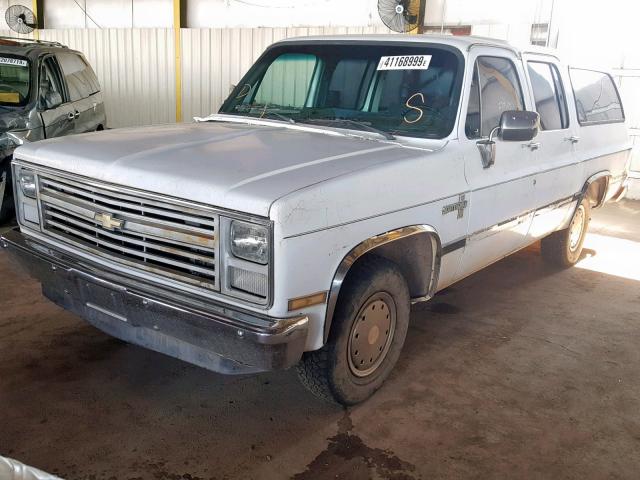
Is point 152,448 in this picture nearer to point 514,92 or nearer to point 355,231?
point 355,231

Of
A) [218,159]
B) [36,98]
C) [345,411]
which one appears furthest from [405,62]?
[36,98]

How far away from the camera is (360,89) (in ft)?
13.2

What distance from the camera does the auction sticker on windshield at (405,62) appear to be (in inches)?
153

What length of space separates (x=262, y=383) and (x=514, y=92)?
2.65 metres

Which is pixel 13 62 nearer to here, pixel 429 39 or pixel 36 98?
pixel 36 98

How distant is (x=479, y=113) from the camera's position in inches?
154

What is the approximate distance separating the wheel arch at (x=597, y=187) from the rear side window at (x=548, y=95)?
81 cm

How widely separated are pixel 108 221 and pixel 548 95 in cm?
355

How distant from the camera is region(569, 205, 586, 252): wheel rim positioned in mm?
5871

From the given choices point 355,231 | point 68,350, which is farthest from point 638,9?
point 68,350

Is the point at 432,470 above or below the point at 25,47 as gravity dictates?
below

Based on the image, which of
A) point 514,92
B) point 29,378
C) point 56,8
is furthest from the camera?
point 56,8

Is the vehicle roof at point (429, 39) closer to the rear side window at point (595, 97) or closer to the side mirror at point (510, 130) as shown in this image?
the side mirror at point (510, 130)

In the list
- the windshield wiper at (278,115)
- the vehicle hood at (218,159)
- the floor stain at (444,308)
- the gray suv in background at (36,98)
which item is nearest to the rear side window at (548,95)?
the floor stain at (444,308)
